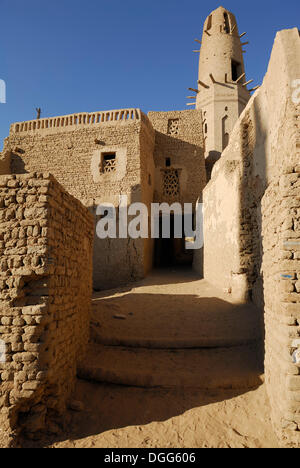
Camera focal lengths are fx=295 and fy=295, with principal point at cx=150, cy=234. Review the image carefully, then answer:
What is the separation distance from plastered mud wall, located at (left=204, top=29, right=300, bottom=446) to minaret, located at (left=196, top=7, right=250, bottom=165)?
925 cm

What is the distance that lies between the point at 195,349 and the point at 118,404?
1.93 metres

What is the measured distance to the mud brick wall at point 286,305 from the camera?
3.00m

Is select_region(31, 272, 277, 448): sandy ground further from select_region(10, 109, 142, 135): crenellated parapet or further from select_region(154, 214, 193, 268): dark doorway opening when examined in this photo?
select_region(154, 214, 193, 268): dark doorway opening

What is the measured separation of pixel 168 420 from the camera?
147 inches

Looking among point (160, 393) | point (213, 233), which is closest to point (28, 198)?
point (160, 393)

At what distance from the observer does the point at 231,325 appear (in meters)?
6.11

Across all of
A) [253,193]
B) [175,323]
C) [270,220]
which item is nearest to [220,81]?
[253,193]

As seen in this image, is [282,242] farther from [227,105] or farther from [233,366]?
[227,105]

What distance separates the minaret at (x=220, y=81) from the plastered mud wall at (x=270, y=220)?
925 centimetres

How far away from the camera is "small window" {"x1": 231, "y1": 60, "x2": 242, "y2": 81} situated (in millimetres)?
19484

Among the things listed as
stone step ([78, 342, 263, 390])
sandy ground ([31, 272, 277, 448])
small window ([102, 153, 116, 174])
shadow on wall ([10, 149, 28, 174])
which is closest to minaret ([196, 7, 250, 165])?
small window ([102, 153, 116, 174])

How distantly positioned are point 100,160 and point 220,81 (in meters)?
11.7

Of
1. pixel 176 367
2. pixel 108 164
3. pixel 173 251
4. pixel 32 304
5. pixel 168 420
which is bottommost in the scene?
pixel 168 420

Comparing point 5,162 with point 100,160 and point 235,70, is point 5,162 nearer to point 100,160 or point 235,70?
Answer: point 100,160
